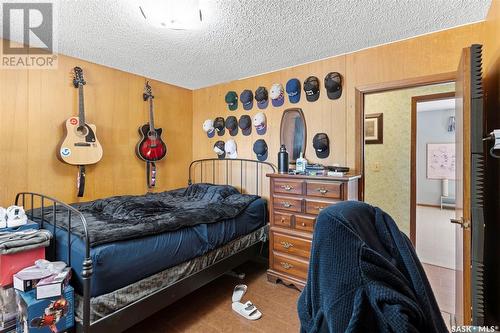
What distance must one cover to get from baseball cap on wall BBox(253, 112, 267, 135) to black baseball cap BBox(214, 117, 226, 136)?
60cm

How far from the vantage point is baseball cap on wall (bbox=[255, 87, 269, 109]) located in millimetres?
3336

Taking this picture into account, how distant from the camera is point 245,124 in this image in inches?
139

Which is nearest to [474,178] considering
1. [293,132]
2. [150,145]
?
[293,132]

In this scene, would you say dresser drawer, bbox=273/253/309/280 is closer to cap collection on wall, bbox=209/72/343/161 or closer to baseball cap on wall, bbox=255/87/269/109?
cap collection on wall, bbox=209/72/343/161

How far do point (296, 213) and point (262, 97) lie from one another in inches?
62.1

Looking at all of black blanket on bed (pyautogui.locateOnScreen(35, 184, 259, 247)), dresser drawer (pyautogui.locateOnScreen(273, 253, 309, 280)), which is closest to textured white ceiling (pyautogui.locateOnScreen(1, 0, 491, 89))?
black blanket on bed (pyautogui.locateOnScreen(35, 184, 259, 247))

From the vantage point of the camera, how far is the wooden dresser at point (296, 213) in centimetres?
241

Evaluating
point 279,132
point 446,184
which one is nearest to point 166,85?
point 279,132

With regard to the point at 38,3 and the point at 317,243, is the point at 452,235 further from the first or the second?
the point at 38,3

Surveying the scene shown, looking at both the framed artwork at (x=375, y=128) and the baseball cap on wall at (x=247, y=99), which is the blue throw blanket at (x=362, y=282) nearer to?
the baseball cap on wall at (x=247, y=99)

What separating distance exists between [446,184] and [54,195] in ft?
25.7

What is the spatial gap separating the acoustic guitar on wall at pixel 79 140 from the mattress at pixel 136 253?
3.28 ft

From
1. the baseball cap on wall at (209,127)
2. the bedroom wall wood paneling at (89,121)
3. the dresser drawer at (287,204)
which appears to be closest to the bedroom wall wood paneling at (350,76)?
the baseball cap on wall at (209,127)

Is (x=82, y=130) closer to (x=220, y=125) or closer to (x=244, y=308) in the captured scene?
(x=220, y=125)
